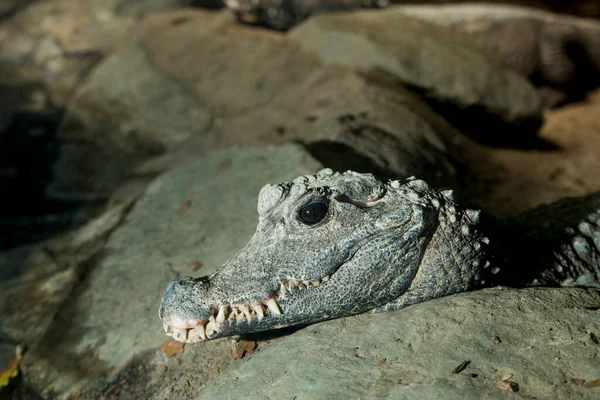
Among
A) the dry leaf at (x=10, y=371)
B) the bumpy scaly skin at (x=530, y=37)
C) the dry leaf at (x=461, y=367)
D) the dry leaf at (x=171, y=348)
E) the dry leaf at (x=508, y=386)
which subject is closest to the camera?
the dry leaf at (x=508, y=386)

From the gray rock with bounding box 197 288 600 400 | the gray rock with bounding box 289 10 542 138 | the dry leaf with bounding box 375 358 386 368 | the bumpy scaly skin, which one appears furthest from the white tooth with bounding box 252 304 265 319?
the bumpy scaly skin

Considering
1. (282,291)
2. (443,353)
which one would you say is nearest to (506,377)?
(443,353)

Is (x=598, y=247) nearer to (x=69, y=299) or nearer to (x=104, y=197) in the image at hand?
(x=69, y=299)

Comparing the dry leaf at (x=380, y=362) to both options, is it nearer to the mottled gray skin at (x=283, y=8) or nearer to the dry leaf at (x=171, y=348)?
the dry leaf at (x=171, y=348)

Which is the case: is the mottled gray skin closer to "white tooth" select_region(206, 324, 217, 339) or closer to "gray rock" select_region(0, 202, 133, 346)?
"gray rock" select_region(0, 202, 133, 346)

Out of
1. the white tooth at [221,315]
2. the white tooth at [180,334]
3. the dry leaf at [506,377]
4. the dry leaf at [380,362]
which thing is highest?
the dry leaf at [506,377]

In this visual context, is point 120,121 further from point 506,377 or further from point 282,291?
point 506,377

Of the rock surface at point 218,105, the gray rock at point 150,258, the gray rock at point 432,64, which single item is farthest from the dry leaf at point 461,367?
the gray rock at point 432,64
